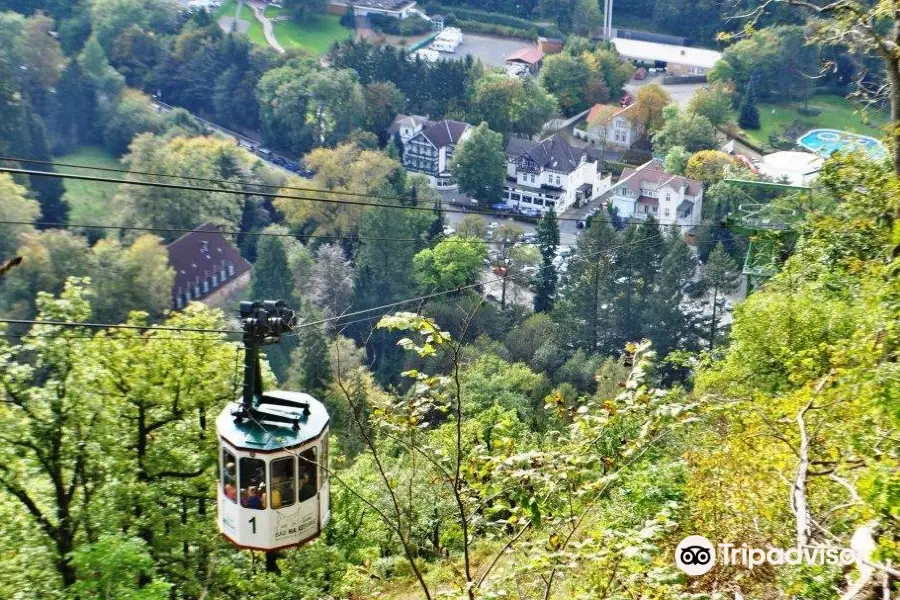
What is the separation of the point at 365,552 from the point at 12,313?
101 ft

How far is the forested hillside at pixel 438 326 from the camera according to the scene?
6.54 metres

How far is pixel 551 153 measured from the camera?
6122 cm

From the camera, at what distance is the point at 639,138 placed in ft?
223

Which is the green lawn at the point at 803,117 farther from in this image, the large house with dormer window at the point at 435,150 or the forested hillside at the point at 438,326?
the large house with dormer window at the point at 435,150

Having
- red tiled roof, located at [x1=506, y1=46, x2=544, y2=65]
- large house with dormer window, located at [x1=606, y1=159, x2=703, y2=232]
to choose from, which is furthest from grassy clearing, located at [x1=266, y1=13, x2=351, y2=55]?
large house with dormer window, located at [x1=606, y1=159, x2=703, y2=232]

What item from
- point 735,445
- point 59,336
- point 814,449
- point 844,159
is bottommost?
point 59,336

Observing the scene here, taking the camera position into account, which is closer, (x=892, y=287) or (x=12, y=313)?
(x=892, y=287)

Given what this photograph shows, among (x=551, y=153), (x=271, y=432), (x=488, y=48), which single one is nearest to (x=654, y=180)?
(x=551, y=153)

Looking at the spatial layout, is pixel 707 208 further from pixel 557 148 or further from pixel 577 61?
pixel 577 61

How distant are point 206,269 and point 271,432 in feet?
134

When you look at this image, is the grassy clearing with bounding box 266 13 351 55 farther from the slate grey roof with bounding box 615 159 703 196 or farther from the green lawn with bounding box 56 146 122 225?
the slate grey roof with bounding box 615 159 703 196

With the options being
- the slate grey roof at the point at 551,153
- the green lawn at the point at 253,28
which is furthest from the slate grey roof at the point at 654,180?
the green lawn at the point at 253,28

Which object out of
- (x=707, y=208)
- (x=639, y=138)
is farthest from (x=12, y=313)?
(x=639, y=138)

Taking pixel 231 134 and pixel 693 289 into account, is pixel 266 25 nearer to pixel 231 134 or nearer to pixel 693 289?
pixel 231 134
